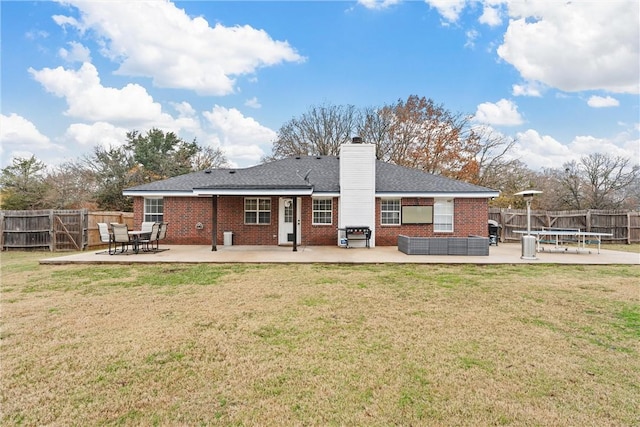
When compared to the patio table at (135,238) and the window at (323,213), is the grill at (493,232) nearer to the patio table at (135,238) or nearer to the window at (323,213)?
the window at (323,213)

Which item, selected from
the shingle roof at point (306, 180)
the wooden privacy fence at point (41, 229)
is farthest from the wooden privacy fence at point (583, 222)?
the wooden privacy fence at point (41, 229)

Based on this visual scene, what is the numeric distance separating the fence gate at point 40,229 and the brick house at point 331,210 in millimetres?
2327

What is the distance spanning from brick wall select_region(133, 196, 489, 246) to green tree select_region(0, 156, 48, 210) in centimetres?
1059

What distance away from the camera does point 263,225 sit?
49.1 feet

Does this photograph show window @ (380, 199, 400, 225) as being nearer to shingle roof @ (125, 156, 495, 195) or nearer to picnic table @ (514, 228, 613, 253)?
shingle roof @ (125, 156, 495, 195)

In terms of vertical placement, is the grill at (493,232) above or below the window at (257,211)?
below

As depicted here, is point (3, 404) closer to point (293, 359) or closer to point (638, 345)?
point (293, 359)

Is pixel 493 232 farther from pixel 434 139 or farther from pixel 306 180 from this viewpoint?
pixel 434 139

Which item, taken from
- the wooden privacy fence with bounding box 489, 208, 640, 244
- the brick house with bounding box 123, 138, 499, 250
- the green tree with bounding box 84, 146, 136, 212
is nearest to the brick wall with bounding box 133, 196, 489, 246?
the brick house with bounding box 123, 138, 499, 250

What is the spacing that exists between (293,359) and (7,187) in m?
26.0

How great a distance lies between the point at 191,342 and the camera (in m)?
4.05

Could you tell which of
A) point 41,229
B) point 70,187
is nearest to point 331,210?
point 41,229

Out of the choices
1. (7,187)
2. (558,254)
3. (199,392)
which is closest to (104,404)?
(199,392)

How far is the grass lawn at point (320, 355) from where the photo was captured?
264cm
